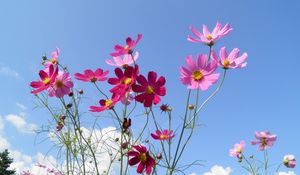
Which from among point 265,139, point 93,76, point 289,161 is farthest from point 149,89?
point 289,161

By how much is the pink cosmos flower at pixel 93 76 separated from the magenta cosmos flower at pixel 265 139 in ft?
5.24

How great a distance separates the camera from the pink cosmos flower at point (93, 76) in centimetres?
121

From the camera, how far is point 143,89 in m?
1.02

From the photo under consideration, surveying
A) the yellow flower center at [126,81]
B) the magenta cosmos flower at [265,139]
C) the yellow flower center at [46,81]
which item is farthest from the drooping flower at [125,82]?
the magenta cosmos flower at [265,139]

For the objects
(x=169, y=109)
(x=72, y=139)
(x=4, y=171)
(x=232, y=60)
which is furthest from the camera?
(x=4, y=171)

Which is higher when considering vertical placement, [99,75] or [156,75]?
[99,75]

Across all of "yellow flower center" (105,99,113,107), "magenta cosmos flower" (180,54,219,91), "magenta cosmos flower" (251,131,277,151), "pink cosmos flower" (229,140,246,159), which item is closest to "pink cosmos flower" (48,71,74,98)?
"yellow flower center" (105,99,113,107)

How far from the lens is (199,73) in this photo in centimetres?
105

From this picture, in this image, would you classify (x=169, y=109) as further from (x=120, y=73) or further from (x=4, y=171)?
(x=4, y=171)

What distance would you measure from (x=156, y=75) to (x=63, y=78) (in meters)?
0.33

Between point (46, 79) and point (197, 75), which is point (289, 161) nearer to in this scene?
point (197, 75)

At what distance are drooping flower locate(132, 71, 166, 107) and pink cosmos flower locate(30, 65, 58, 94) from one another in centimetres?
29

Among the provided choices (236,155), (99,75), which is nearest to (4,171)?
(236,155)

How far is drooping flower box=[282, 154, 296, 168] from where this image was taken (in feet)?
8.90
